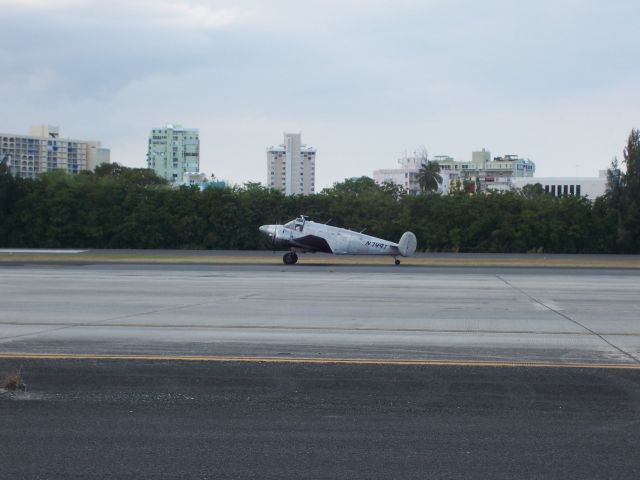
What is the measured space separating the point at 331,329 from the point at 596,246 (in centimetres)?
3962

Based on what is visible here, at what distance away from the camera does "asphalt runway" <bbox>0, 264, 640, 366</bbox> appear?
12852mm

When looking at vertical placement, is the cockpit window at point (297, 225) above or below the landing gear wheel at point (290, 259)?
above

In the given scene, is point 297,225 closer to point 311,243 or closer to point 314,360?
point 311,243

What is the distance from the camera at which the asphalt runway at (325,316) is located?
12852mm

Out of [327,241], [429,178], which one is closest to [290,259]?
[327,241]

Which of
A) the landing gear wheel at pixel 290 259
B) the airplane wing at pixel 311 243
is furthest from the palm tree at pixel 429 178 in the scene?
the landing gear wheel at pixel 290 259

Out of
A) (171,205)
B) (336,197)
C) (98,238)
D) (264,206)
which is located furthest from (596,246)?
(98,238)

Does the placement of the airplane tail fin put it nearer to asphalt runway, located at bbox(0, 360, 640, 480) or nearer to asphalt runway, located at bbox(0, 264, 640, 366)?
asphalt runway, located at bbox(0, 264, 640, 366)

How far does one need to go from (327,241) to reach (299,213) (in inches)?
631

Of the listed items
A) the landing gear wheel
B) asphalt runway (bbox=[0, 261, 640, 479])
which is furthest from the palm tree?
asphalt runway (bbox=[0, 261, 640, 479])

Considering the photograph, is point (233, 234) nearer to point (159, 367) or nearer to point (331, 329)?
point (331, 329)

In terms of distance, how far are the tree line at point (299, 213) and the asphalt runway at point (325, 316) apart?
72.4 ft

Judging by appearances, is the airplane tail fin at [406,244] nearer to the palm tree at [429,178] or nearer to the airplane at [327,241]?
the airplane at [327,241]

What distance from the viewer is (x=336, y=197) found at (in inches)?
2128
